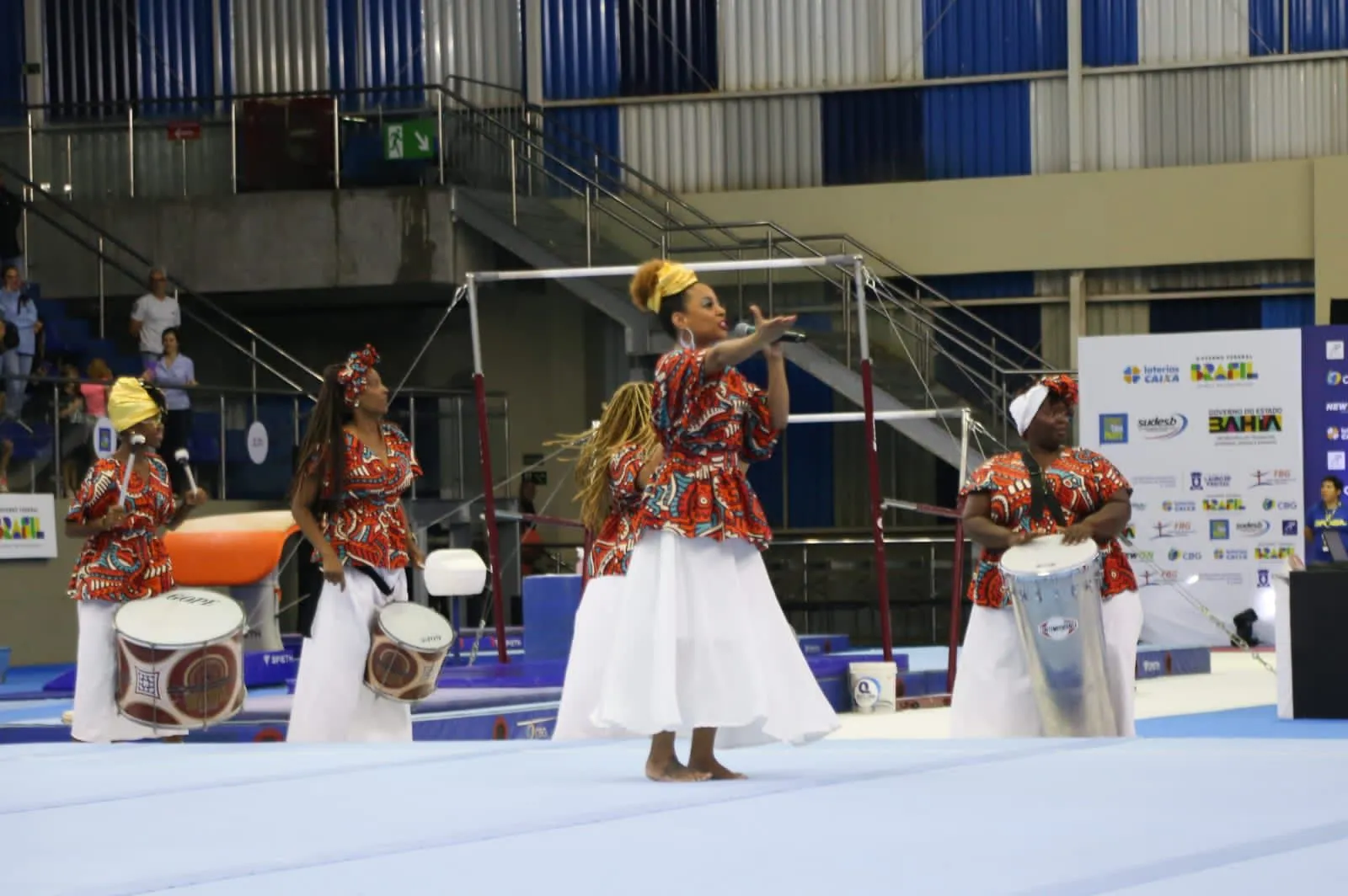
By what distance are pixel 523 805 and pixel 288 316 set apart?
1787cm

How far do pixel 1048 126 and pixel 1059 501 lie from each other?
14657 mm

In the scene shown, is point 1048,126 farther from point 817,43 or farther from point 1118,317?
point 817,43

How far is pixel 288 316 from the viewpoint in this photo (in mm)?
22781

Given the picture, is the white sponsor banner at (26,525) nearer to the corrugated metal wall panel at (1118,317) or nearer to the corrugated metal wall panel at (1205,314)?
the corrugated metal wall panel at (1118,317)

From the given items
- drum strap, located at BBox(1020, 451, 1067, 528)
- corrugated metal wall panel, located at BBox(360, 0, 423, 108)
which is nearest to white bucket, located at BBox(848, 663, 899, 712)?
drum strap, located at BBox(1020, 451, 1067, 528)

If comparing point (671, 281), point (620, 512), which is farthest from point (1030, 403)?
point (671, 281)

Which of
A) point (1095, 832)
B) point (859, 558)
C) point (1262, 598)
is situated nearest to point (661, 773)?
point (1095, 832)

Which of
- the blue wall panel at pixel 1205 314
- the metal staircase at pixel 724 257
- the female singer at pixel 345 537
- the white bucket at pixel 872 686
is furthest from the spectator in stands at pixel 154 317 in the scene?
the female singer at pixel 345 537

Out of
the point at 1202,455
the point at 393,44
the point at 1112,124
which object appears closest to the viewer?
the point at 1202,455

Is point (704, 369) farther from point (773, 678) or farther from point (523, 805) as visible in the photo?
point (523, 805)

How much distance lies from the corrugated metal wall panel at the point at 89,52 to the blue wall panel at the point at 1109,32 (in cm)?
983

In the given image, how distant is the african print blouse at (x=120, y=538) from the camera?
9.24 metres

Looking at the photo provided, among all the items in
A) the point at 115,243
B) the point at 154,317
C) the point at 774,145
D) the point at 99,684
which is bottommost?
the point at 99,684

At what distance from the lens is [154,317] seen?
61.7ft
